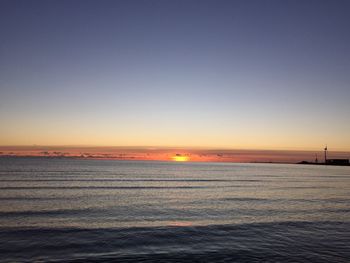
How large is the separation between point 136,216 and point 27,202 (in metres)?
17.3

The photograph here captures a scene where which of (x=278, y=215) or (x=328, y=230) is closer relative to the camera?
(x=328, y=230)

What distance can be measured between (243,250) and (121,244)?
7.82 m

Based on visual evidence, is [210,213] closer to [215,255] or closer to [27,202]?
[215,255]

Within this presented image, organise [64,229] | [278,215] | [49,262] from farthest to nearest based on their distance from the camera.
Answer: [278,215] < [64,229] < [49,262]

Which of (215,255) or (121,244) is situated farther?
(121,244)

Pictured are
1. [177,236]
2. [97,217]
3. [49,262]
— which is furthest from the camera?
[97,217]

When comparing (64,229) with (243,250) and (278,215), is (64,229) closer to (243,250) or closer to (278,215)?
(243,250)

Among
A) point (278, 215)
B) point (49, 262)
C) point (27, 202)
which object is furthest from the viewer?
point (27, 202)

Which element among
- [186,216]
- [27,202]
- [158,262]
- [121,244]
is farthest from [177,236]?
[27,202]

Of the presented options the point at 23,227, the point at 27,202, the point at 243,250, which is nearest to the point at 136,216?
the point at 23,227

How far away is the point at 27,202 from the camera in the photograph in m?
39.6

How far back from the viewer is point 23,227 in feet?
82.9

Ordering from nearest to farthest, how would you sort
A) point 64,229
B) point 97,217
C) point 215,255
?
point 215,255
point 64,229
point 97,217

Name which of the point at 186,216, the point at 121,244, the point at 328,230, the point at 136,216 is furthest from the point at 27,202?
the point at 328,230
